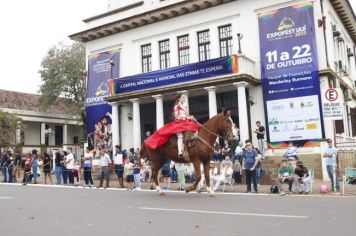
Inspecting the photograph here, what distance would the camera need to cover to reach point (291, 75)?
22297mm

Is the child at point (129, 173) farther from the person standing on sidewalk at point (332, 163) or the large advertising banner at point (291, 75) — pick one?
the large advertising banner at point (291, 75)

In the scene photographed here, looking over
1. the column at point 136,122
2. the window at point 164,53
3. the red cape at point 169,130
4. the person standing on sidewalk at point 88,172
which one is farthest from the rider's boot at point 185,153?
the window at point 164,53

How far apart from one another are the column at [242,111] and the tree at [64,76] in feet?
84.2

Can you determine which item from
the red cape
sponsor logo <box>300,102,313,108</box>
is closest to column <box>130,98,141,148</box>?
sponsor logo <box>300,102,313,108</box>

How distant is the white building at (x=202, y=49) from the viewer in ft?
75.8

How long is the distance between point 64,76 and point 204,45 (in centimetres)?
2338

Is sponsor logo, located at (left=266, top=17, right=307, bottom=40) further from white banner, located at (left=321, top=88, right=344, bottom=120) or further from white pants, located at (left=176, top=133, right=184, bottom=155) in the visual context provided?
white pants, located at (left=176, top=133, right=184, bottom=155)

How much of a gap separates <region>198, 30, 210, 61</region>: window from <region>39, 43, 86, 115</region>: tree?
A: 69.6ft

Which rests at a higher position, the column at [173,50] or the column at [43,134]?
the column at [173,50]

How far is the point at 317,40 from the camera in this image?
72.9ft

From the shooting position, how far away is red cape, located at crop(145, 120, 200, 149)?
1302 cm

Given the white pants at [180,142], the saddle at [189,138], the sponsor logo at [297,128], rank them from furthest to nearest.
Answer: the sponsor logo at [297,128] < the white pants at [180,142] < the saddle at [189,138]

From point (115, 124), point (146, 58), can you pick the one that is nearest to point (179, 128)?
point (115, 124)

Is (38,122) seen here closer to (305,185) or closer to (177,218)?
(305,185)
